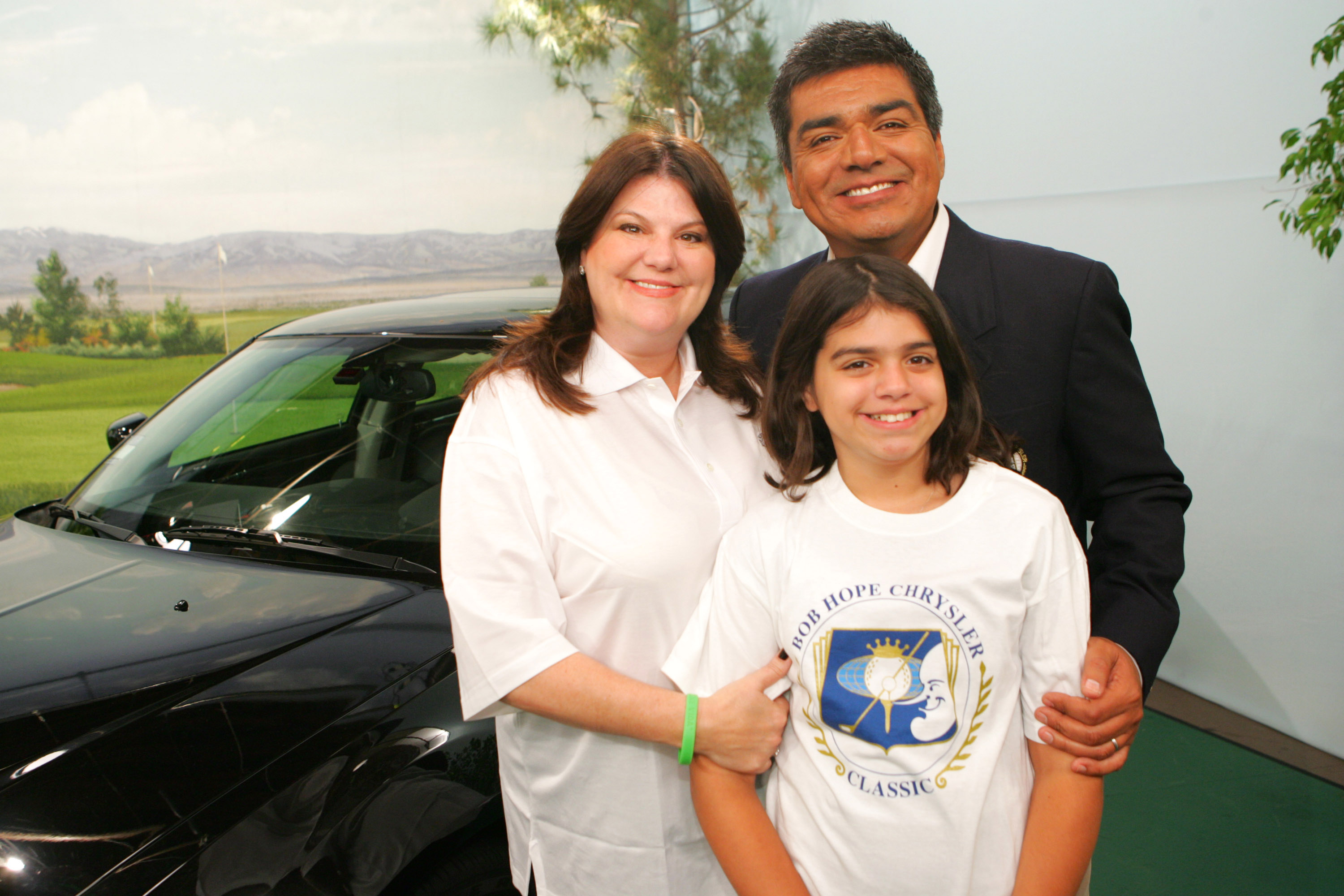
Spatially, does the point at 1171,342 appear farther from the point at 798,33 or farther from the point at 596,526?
the point at 798,33

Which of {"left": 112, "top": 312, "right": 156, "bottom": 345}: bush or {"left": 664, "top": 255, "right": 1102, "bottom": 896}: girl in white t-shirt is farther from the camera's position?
{"left": 112, "top": 312, "right": 156, "bottom": 345}: bush

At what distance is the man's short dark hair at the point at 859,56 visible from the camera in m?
1.34

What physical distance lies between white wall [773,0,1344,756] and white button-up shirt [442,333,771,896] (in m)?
2.27

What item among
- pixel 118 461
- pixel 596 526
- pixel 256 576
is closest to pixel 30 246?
pixel 118 461

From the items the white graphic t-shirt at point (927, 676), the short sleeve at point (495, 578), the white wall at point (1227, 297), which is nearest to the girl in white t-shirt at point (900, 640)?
the white graphic t-shirt at point (927, 676)

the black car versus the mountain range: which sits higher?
the mountain range

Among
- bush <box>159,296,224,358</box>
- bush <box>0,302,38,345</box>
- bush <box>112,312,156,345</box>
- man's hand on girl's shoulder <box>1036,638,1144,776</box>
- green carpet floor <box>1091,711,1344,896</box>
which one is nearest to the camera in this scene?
man's hand on girl's shoulder <box>1036,638,1144,776</box>

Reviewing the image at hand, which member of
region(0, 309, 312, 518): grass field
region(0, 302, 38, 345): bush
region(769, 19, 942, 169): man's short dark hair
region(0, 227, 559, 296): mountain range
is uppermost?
region(769, 19, 942, 169): man's short dark hair

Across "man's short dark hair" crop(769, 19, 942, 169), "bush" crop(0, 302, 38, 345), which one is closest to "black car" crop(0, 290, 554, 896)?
"man's short dark hair" crop(769, 19, 942, 169)

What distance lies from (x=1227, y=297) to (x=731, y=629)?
253 cm

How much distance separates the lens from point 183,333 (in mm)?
5707

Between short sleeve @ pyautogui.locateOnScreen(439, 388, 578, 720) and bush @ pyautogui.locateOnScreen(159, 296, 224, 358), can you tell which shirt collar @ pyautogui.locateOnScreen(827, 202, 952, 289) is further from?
bush @ pyautogui.locateOnScreen(159, 296, 224, 358)

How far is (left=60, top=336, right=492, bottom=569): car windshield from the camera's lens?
182cm

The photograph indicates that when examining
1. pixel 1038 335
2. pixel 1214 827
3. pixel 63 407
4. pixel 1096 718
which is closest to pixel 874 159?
pixel 1038 335
